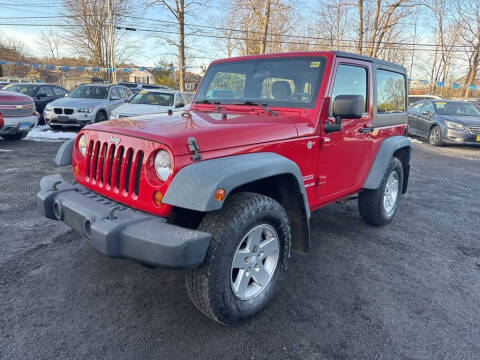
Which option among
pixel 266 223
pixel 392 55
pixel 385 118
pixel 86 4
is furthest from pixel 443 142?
pixel 86 4

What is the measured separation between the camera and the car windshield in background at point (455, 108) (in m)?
11.5

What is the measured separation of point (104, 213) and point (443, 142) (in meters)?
12.0

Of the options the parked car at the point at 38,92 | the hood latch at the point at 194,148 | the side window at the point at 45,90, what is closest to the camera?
the hood latch at the point at 194,148

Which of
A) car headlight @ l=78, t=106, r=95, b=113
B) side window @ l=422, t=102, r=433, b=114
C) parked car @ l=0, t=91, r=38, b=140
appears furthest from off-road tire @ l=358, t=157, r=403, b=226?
car headlight @ l=78, t=106, r=95, b=113

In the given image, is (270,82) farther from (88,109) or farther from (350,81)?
(88,109)

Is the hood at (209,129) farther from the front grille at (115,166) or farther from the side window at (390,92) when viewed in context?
the side window at (390,92)

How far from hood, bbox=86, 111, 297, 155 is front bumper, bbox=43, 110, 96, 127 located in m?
9.00

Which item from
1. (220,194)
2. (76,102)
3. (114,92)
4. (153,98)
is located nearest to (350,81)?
(220,194)

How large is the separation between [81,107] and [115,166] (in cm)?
963

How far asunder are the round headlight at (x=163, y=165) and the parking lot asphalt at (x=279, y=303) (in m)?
1.04

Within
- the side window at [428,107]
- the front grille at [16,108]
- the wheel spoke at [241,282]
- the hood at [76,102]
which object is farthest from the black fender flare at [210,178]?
the side window at [428,107]

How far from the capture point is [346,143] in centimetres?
321

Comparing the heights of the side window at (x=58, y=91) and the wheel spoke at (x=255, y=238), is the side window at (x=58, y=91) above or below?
above

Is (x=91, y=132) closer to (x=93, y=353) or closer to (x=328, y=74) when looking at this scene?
(x=93, y=353)
